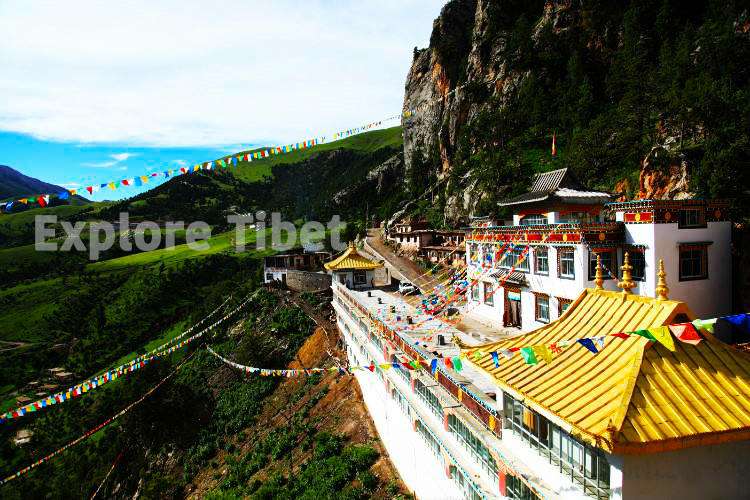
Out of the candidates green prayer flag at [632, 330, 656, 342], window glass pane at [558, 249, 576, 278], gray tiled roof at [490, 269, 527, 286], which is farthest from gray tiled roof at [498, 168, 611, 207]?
green prayer flag at [632, 330, 656, 342]

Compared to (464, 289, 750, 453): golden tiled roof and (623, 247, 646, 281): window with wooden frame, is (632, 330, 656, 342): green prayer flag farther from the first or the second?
(623, 247, 646, 281): window with wooden frame

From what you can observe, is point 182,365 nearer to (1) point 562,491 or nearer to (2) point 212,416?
(2) point 212,416

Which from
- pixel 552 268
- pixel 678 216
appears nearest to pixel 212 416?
pixel 552 268

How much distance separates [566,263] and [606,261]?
5.74 feet

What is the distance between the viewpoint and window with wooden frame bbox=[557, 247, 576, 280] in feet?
70.8

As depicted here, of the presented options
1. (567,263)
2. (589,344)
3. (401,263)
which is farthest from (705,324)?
(401,263)

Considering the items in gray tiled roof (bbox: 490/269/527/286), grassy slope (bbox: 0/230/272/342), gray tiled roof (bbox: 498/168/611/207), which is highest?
gray tiled roof (bbox: 498/168/611/207)

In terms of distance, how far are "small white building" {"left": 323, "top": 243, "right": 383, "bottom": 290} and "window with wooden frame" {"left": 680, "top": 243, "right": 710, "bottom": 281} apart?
24371mm

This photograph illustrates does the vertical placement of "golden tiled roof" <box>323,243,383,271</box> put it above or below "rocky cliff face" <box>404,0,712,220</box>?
below

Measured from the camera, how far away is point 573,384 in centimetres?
825

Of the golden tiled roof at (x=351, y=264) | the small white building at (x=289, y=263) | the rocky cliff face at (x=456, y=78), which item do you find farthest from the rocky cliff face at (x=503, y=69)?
the golden tiled roof at (x=351, y=264)

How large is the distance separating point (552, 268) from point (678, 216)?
5751 millimetres

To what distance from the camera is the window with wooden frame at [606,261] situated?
20.8 metres

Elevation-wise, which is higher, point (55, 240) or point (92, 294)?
point (55, 240)
